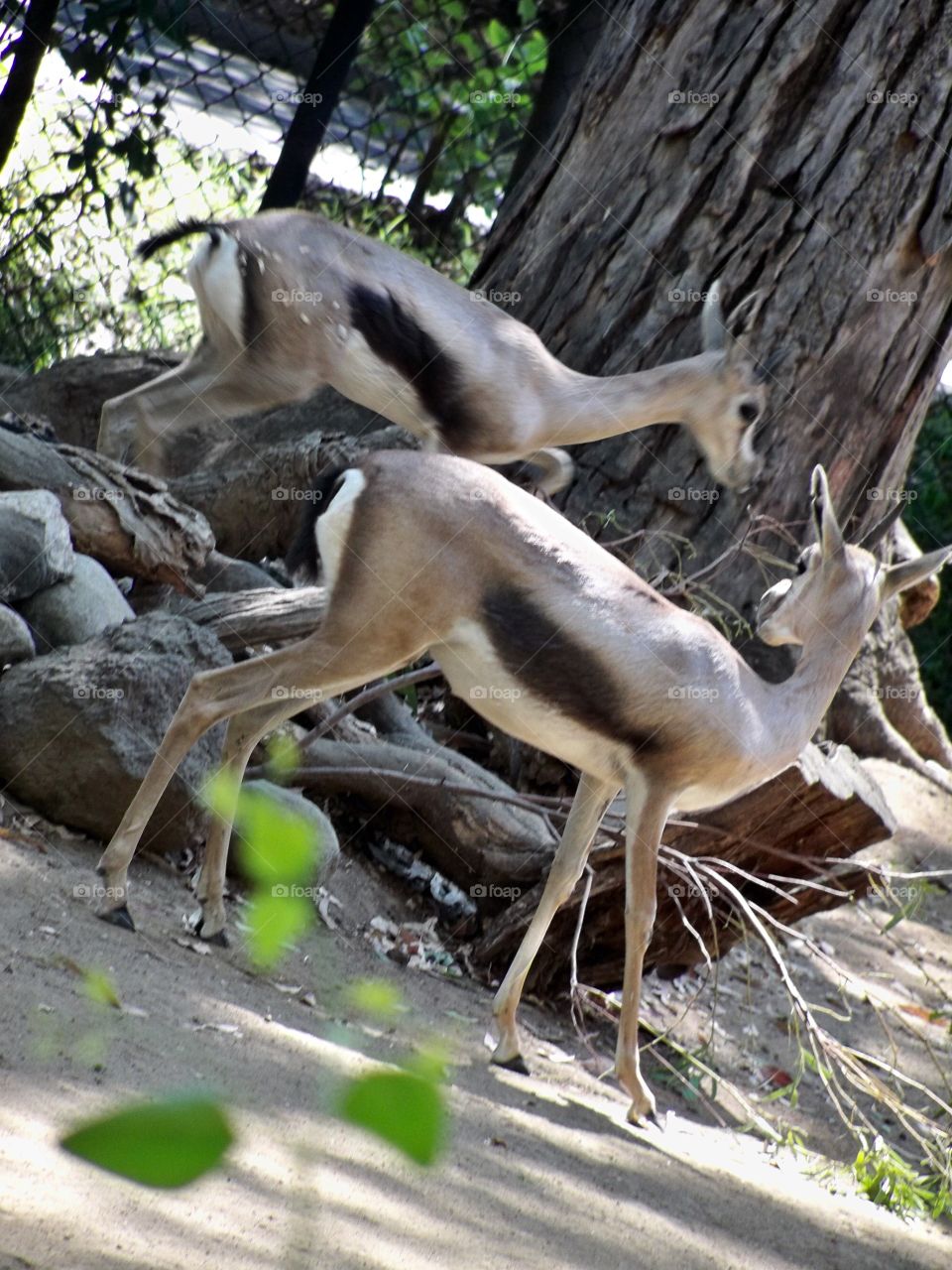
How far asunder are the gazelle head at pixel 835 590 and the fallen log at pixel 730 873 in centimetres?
66

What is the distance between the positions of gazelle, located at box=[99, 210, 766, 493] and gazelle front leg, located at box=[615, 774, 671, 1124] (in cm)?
193

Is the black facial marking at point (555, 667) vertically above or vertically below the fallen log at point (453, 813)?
above

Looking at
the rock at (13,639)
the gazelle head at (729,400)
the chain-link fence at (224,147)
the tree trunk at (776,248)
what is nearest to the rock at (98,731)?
the rock at (13,639)

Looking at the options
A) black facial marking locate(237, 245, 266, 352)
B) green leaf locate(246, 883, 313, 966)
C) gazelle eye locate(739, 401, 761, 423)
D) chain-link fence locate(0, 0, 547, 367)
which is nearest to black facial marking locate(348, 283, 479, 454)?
black facial marking locate(237, 245, 266, 352)

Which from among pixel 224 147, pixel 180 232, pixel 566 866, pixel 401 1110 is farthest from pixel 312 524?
pixel 224 147

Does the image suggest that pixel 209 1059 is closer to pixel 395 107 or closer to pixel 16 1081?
pixel 16 1081

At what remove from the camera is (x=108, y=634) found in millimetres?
4699

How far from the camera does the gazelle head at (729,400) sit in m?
6.32

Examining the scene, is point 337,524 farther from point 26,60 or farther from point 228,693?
point 26,60

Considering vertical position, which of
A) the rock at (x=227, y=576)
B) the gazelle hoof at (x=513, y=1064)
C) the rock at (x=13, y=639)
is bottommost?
the gazelle hoof at (x=513, y=1064)

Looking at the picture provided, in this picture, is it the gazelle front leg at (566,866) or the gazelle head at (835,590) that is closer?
the gazelle front leg at (566,866)

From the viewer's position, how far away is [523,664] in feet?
13.4

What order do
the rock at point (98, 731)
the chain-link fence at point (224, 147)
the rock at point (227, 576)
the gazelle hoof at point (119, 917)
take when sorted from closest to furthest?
the gazelle hoof at point (119, 917), the rock at point (98, 731), the rock at point (227, 576), the chain-link fence at point (224, 147)

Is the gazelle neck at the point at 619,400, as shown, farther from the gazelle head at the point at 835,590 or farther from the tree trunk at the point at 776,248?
the gazelle head at the point at 835,590
